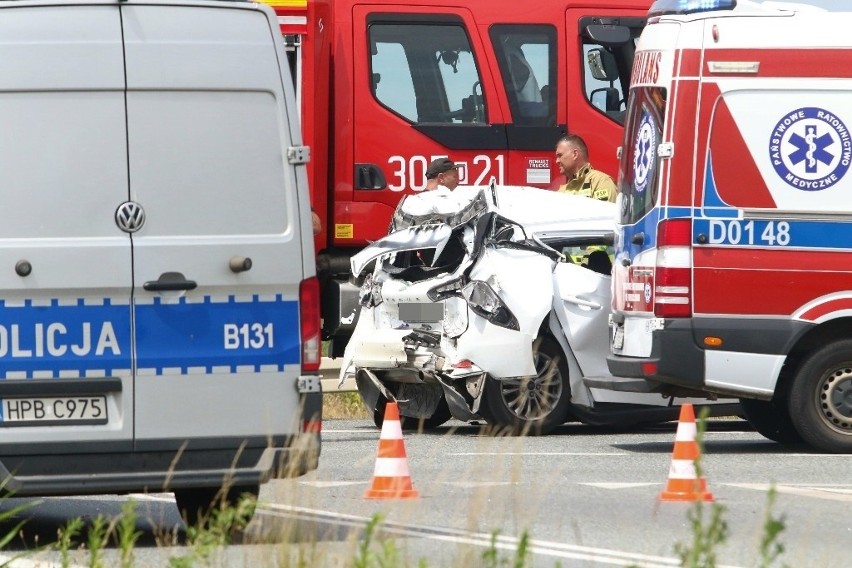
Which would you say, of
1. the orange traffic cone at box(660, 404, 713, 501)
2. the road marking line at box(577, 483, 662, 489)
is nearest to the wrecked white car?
the road marking line at box(577, 483, 662, 489)

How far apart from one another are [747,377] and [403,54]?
203 inches

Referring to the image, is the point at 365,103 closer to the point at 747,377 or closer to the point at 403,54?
the point at 403,54

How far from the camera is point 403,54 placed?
52.1 ft

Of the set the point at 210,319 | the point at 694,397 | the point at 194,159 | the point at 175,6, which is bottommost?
the point at 694,397

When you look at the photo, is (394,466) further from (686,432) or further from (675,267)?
(675,267)

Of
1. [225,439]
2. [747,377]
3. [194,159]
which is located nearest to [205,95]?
[194,159]

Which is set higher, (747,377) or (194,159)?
(194,159)

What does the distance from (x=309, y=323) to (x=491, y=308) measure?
16.3ft

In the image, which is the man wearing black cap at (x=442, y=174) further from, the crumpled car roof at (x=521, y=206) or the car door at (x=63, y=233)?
the car door at (x=63, y=233)

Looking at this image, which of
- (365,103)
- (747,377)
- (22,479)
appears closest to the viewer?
(22,479)

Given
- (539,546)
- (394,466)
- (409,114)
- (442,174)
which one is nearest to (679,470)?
(394,466)

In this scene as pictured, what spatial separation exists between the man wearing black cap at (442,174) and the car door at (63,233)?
280 inches

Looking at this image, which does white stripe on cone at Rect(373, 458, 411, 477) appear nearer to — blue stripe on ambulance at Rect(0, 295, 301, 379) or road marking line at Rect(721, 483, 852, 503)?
blue stripe on ambulance at Rect(0, 295, 301, 379)

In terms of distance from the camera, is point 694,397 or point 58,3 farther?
point 694,397
